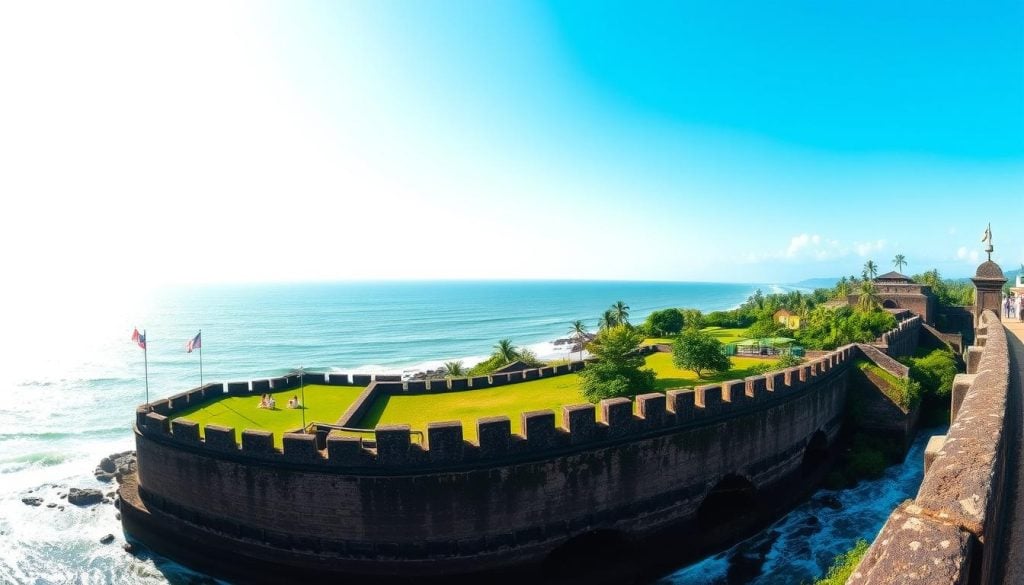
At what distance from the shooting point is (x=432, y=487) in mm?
11883

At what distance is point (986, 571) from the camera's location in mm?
4055

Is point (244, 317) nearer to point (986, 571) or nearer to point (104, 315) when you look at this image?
point (104, 315)

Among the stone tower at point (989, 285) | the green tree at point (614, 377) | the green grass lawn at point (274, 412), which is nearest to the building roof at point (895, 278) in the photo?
the stone tower at point (989, 285)

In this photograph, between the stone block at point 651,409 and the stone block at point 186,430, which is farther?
the stone block at point 651,409

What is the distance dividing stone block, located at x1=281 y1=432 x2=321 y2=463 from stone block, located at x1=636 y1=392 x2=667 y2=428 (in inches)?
317

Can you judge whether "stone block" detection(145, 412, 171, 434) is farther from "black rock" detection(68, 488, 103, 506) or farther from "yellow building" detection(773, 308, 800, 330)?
"yellow building" detection(773, 308, 800, 330)

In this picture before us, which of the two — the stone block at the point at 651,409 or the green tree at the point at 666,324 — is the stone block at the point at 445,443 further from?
the green tree at the point at 666,324

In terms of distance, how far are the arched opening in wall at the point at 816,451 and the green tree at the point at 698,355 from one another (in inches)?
180

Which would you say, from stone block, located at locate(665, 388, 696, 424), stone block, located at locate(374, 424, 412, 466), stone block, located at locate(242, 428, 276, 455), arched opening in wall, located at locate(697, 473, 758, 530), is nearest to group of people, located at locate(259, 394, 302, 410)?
stone block, located at locate(242, 428, 276, 455)

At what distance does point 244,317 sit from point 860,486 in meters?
124

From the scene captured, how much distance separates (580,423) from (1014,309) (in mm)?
31883

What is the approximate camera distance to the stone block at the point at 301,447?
12117 millimetres

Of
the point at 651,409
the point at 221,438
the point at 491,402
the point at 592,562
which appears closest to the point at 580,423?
the point at 651,409

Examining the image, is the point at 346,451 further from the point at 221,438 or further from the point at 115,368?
the point at 115,368
